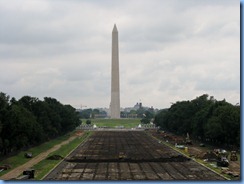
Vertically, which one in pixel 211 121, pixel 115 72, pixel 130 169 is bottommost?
pixel 130 169

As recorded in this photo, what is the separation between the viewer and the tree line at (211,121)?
7388 centimetres

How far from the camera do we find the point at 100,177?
4147 cm

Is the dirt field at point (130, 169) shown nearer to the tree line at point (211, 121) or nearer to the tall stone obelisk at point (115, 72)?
the tree line at point (211, 121)

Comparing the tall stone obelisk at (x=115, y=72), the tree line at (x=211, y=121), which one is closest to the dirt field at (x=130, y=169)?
the tree line at (x=211, y=121)

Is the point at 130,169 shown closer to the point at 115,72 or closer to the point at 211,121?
the point at 211,121

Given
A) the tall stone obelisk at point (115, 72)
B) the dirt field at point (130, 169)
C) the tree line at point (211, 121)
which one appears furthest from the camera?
the tall stone obelisk at point (115, 72)

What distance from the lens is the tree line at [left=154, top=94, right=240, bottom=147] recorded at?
242 ft

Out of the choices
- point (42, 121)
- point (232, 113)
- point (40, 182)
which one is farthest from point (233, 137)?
point (40, 182)

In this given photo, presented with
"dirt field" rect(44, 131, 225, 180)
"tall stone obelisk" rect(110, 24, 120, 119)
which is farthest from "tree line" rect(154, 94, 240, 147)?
"tall stone obelisk" rect(110, 24, 120, 119)

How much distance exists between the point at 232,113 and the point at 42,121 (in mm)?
35277

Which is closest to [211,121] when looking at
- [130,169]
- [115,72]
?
[130,169]

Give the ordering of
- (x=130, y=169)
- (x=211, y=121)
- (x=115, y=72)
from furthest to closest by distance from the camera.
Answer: (x=115, y=72), (x=211, y=121), (x=130, y=169)

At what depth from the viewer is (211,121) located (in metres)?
79.2

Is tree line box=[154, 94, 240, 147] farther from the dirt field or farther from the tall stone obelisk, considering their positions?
the tall stone obelisk
